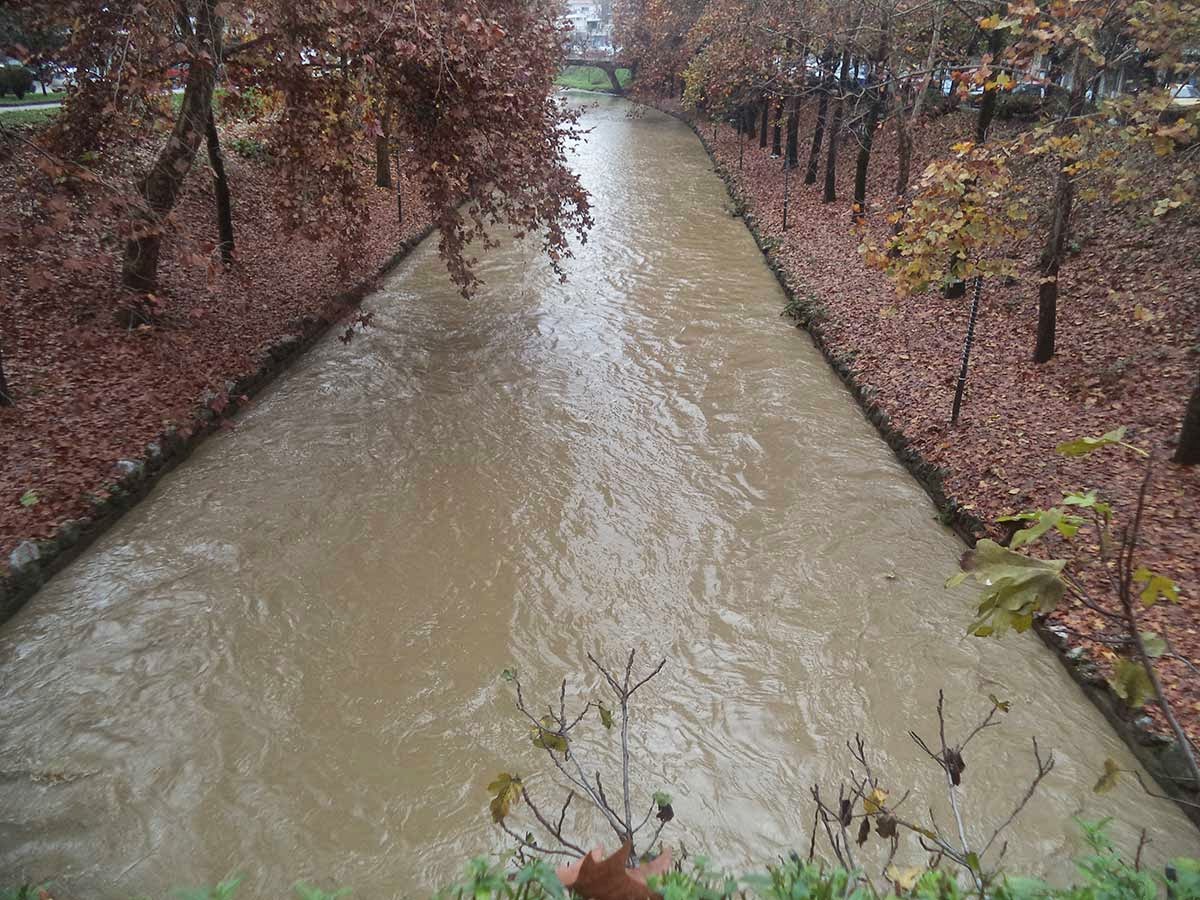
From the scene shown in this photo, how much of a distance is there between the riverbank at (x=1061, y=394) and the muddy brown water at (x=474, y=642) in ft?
1.19

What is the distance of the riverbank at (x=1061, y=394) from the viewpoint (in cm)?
572

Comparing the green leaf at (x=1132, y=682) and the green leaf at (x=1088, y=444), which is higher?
the green leaf at (x=1088, y=444)

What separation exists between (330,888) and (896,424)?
7.52 meters

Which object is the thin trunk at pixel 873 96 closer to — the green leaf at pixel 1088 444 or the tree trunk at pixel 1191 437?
the tree trunk at pixel 1191 437

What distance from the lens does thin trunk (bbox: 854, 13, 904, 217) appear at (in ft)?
40.5

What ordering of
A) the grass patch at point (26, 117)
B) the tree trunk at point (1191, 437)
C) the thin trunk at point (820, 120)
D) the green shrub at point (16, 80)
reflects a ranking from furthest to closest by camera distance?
the green shrub at point (16, 80)
the thin trunk at point (820, 120)
the grass patch at point (26, 117)
the tree trunk at point (1191, 437)

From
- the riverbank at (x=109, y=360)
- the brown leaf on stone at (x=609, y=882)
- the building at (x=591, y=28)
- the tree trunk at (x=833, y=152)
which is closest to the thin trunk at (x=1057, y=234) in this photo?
the brown leaf on stone at (x=609, y=882)

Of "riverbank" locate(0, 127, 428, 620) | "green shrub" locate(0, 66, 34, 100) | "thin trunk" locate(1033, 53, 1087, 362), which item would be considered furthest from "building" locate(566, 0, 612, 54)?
"thin trunk" locate(1033, 53, 1087, 362)

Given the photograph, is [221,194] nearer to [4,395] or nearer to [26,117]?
[4,395]

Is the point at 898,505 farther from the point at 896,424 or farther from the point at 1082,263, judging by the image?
the point at 1082,263

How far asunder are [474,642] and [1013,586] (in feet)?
15.8

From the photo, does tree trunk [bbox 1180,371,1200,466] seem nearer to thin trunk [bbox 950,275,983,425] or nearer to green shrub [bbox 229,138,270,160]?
thin trunk [bbox 950,275,983,425]

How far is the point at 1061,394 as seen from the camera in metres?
8.60

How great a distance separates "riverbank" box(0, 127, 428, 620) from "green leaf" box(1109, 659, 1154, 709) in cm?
623
